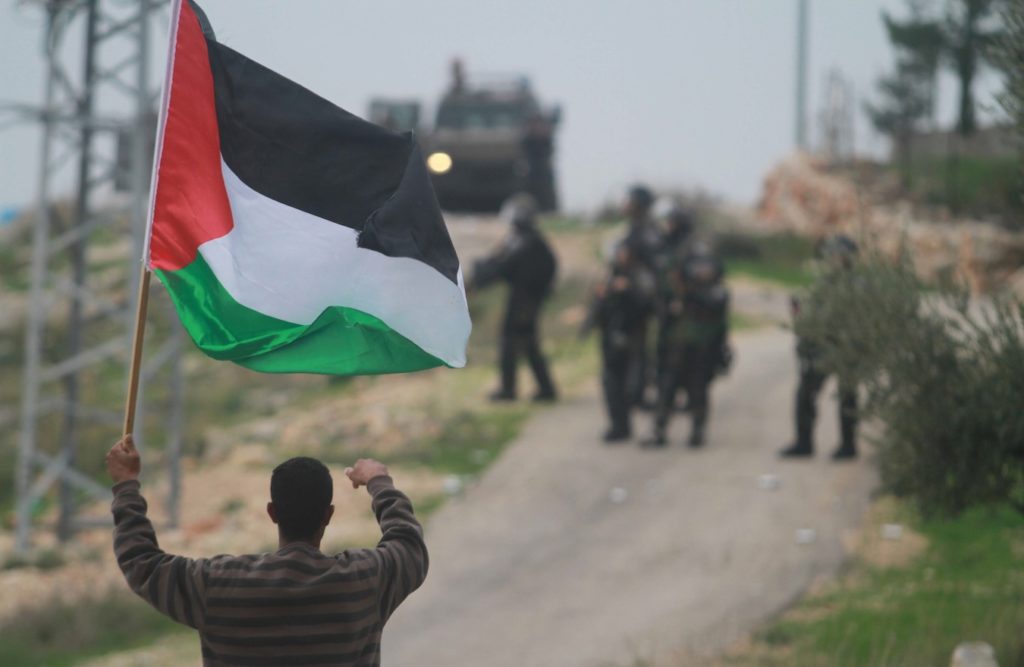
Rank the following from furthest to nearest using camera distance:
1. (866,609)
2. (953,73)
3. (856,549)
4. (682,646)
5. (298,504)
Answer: (953,73) < (856,549) < (866,609) < (682,646) < (298,504)

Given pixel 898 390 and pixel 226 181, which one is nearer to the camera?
pixel 226 181

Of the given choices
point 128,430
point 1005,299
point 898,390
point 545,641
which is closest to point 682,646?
point 545,641

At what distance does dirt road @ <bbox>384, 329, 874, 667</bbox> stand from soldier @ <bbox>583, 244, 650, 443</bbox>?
432 mm

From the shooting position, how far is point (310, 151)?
17.9ft

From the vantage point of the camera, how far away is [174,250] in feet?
16.9

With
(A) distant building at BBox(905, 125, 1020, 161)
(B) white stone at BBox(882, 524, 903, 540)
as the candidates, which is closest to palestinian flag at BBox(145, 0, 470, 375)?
(B) white stone at BBox(882, 524, 903, 540)

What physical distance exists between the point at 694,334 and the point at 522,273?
254 cm

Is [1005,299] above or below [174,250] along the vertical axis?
below

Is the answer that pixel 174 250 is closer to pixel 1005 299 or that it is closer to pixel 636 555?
pixel 1005 299

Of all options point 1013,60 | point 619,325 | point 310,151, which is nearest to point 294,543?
point 310,151

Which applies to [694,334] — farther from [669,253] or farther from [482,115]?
[482,115]

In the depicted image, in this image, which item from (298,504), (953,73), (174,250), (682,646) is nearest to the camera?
(298,504)

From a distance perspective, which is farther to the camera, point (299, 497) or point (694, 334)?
point (694, 334)

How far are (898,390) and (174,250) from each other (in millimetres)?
4909
